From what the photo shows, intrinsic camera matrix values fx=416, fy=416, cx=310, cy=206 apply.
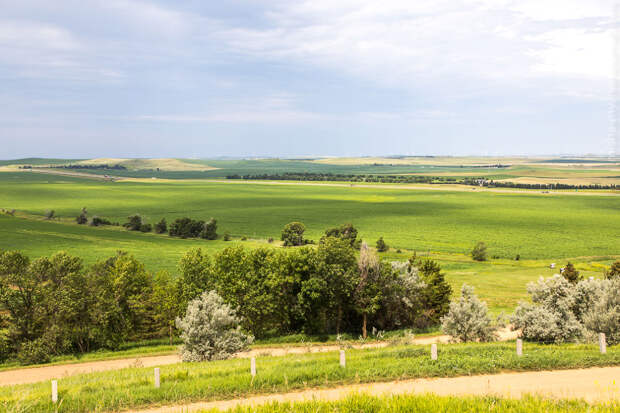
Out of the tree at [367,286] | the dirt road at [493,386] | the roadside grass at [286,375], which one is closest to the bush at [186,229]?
Answer: the tree at [367,286]

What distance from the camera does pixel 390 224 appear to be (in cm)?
10850

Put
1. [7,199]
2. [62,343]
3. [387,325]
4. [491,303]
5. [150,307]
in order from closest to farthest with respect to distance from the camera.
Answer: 1. [62,343]
2. [387,325]
3. [150,307]
4. [491,303]
5. [7,199]

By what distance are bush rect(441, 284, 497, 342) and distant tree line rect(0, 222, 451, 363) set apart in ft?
23.8

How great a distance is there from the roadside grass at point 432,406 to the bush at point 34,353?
23365 mm

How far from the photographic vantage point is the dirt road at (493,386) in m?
12.6

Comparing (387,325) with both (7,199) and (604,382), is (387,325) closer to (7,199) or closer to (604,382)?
(604,382)

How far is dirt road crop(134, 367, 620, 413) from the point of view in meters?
12.6

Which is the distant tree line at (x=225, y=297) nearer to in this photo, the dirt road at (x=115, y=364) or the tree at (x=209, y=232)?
the dirt road at (x=115, y=364)

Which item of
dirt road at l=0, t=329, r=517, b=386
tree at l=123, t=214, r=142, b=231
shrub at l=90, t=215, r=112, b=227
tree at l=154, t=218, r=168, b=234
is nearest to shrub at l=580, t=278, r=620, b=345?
dirt road at l=0, t=329, r=517, b=386

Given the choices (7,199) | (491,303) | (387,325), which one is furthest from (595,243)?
(7,199)

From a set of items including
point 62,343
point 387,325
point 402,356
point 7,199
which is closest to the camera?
point 402,356

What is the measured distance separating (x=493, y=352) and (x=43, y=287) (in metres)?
31.4

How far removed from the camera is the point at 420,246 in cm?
8106

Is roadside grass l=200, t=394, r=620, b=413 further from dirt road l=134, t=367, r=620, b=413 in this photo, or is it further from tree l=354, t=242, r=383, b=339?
tree l=354, t=242, r=383, b=339
